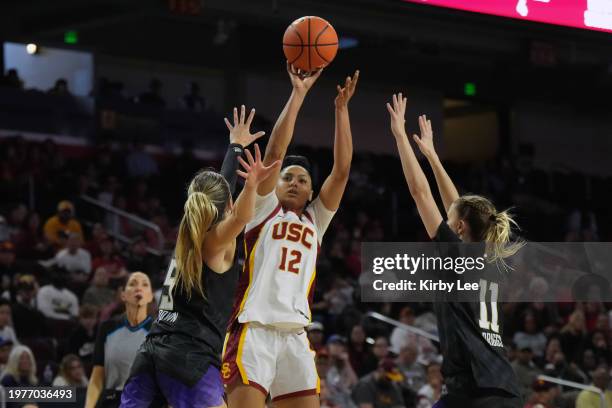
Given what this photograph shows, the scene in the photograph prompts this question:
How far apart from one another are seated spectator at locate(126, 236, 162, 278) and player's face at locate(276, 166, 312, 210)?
6.67m

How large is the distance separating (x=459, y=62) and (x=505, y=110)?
2.16m

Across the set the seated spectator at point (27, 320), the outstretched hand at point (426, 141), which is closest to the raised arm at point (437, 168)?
the outstretched hand at point (426, 141)

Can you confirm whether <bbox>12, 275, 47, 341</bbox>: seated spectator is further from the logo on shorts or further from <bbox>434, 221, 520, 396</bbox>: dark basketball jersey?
<bbox>434, 221, 520, 396</bbox>: dark basketball jersey

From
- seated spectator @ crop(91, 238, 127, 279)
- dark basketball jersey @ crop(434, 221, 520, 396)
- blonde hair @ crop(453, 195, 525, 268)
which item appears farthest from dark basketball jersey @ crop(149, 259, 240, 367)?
seated spectator @ crop(91, 238, 127, 279)

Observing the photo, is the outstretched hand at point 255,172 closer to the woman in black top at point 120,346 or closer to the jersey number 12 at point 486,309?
the jersey number 12 at point 486,309

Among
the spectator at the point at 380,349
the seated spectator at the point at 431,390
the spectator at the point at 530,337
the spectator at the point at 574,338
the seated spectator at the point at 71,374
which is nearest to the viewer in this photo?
the seated spectator at the point at 71,374

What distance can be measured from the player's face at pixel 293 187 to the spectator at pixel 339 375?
195 inches

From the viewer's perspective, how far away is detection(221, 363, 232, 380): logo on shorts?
5.41 m

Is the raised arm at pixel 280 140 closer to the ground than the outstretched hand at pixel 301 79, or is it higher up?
closer to the ground

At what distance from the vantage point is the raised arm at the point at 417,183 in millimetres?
5158

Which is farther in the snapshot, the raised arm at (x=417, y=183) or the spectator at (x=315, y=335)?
the spectator at (x=315, y=335)

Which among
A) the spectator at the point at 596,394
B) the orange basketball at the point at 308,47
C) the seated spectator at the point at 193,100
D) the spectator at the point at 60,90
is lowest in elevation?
the spectator at the point at 596,394

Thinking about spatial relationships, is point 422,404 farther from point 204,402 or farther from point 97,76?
point 97,76

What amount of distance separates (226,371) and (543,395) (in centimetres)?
605
